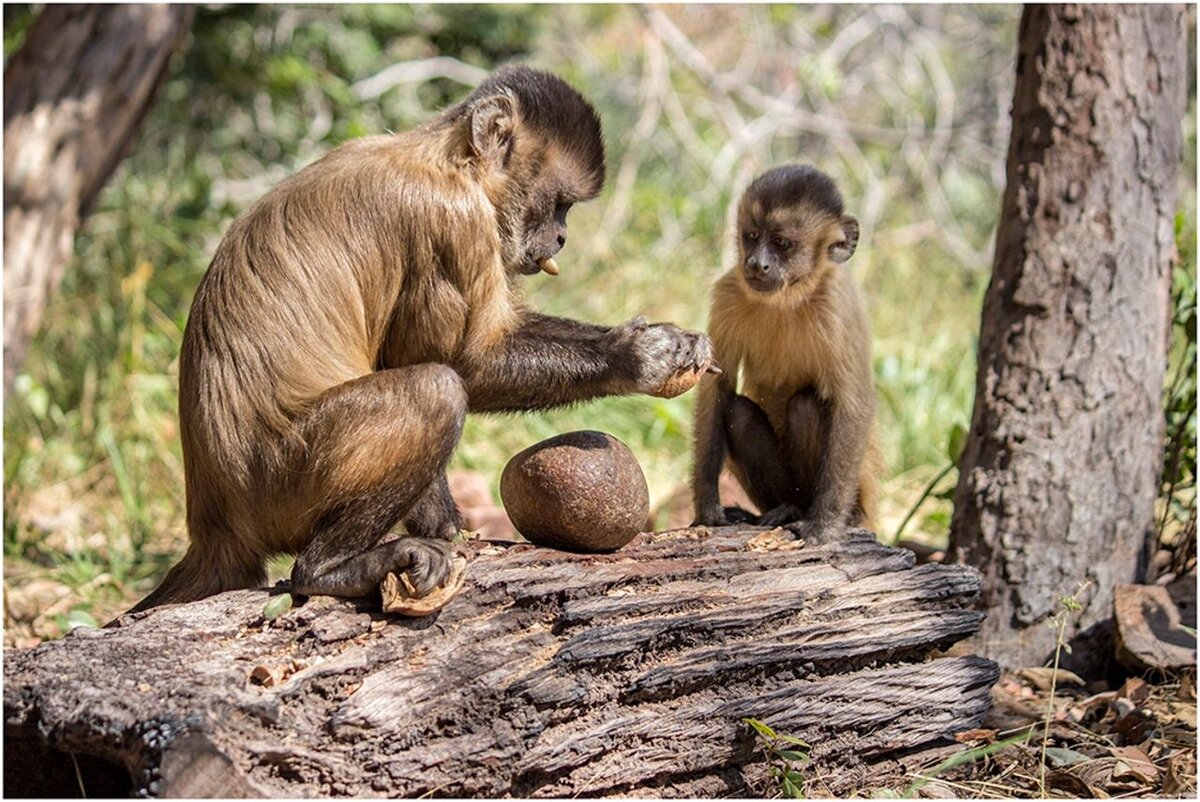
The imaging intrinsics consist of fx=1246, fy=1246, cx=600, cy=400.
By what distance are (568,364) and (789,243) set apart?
1411 millimetres

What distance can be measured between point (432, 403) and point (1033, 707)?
289cm

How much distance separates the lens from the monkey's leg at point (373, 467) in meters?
4.05

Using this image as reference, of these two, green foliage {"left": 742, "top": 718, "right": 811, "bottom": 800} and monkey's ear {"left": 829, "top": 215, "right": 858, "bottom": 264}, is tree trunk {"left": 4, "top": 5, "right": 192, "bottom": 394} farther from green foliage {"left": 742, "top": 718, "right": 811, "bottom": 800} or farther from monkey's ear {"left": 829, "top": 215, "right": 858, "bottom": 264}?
green foliage {"left": 742, "top": 718, "right": 811, "bottom": 800}

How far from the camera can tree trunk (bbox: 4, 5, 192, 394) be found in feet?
24.2

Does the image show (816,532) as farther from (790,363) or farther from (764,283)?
(764,283)

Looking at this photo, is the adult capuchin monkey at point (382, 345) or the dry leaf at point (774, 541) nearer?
the adult capuchin monkey at point (382, 345)

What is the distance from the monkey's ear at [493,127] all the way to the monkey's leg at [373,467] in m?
0.97

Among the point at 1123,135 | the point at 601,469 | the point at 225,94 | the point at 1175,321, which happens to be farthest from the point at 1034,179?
the point at 225,94

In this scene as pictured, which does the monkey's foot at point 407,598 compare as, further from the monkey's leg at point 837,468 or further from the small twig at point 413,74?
Result: the small twig at point 413,74

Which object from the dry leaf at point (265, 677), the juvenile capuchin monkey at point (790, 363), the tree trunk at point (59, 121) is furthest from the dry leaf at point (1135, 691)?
the tree trunk at point (59, 121)

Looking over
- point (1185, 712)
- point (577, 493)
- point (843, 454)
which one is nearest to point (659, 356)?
point (577, 493)

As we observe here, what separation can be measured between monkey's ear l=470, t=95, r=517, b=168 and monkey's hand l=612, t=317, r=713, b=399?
2.66 ft

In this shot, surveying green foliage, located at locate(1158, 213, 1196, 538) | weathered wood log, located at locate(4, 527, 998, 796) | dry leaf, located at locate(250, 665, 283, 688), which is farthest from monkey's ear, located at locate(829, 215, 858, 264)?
dry leaf, located at locate(250, 665, 283, 688)

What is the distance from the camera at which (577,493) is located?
442cm
